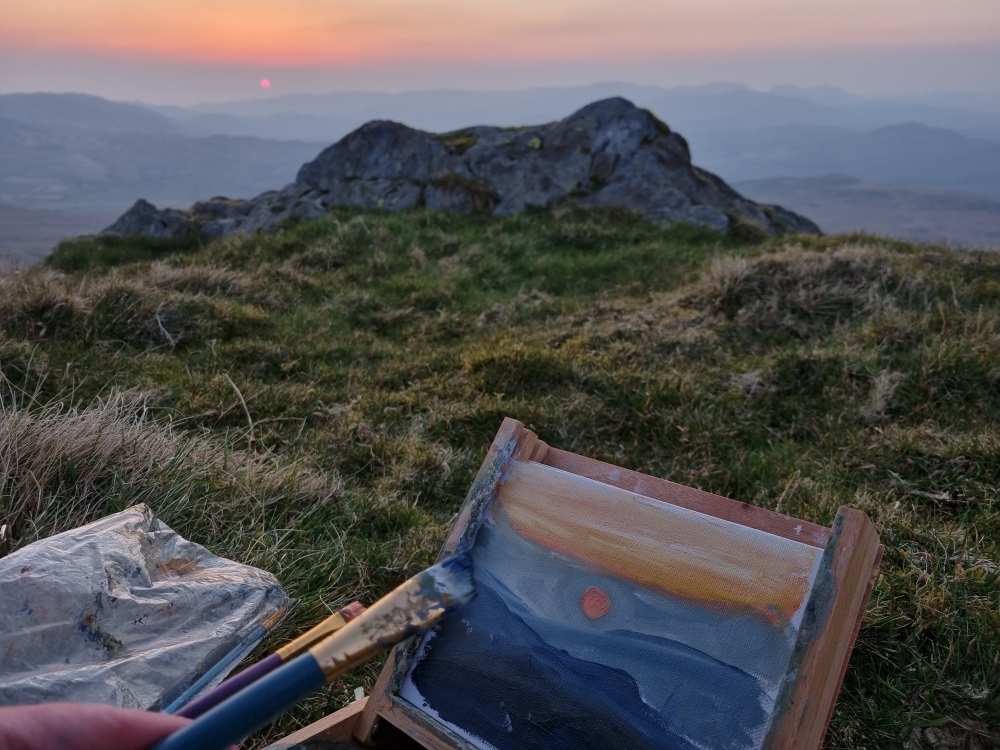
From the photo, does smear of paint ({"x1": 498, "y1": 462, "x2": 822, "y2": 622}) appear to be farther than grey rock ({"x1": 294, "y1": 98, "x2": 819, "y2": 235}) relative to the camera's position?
No

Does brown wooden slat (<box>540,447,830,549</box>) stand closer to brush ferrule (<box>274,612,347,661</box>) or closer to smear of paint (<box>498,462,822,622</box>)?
smear of paint (<box>498,462,822,622</box>)

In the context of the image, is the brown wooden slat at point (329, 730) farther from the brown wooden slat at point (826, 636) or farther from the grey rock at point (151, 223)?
the grey rock at point (151, 223)

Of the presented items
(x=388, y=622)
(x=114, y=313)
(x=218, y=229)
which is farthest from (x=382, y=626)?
(x=218, y=229)

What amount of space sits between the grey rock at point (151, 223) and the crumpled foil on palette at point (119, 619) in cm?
1435

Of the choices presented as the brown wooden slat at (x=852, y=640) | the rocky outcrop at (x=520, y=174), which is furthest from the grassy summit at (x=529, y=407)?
the rocky outcrop at (x=520, y=174)

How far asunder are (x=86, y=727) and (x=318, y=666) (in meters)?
0.46

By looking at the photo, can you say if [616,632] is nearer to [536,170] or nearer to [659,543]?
[659,543]

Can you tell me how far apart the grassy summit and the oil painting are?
980 mm

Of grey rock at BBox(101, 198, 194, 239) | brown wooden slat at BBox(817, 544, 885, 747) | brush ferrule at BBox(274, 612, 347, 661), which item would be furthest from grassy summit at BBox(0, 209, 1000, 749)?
grey rock at BBox(101, 198, 194, 239)

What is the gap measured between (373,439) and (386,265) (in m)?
5.09

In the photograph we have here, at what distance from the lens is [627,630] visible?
193 centimetres

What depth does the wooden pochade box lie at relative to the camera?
1.69m

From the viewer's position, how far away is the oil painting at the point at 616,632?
177cm

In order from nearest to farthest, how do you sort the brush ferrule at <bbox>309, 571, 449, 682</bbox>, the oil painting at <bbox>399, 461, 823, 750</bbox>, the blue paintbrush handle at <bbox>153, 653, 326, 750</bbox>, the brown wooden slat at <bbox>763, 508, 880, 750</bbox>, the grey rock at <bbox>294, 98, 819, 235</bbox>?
the blue paintbrush handle at <bbox>153, 653, 326, 750</bbox> → the brush ferrule at <bbox>309, 571, 449, 682</bbox> → the brown wooden slat at <bbox>763, 508, 880, 750</bbox> → the oil painting at <bbox>399, 461, 823, 750</bbox> → the grey rock at <bbox>294, 98, 819, 235</bbox>
